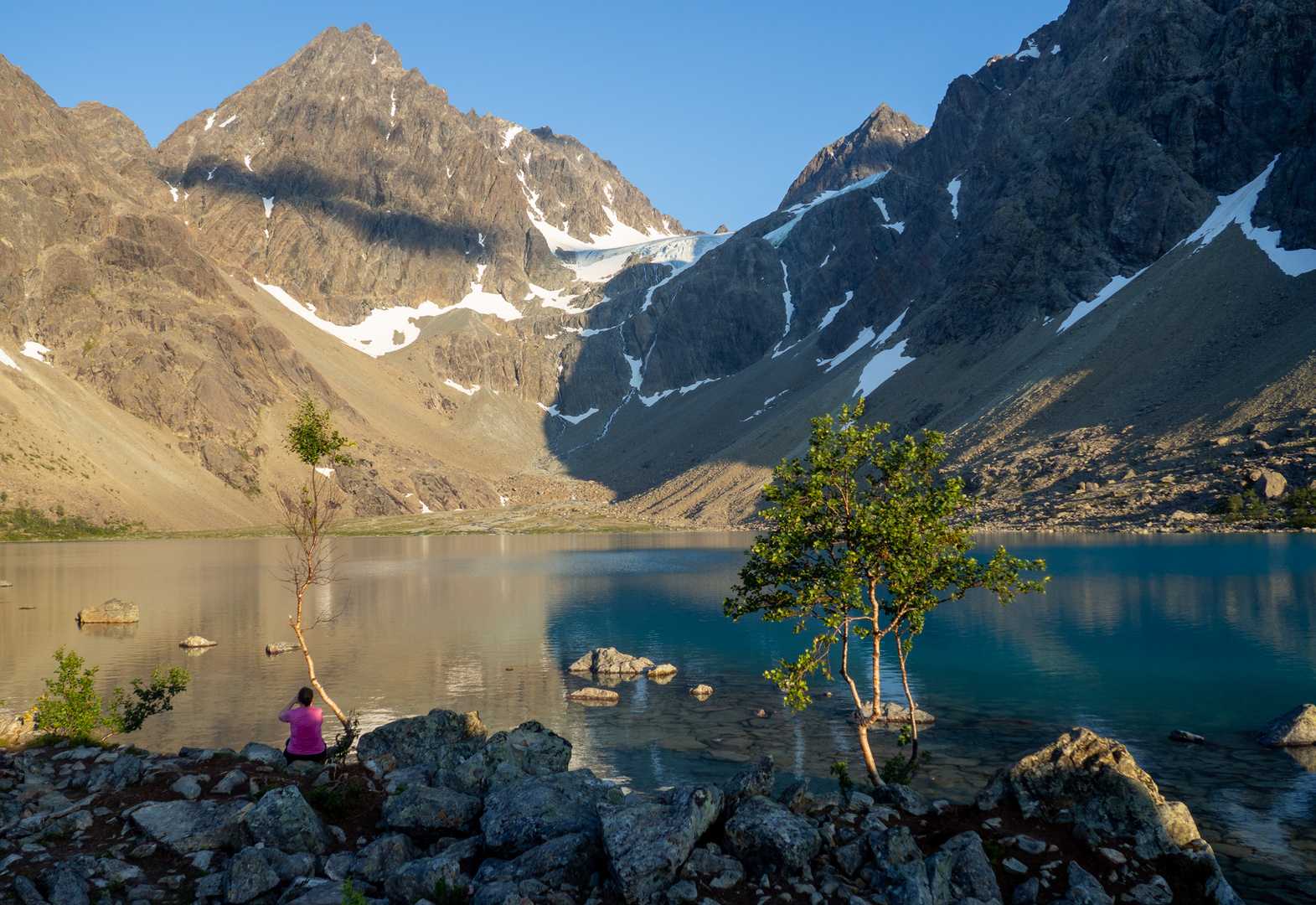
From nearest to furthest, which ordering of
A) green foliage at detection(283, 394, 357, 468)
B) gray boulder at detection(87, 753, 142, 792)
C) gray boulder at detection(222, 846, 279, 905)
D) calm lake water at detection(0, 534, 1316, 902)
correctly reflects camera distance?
gray boulder at detection(222, 846, 279, 905), gray boulder at detection(87, 753, 142, 792), green foliage at detection(283, 394, 357, 468), calm lake water at detection(0, 534, 1316, 902)

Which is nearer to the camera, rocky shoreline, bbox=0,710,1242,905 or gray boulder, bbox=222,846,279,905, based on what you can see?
gray boulder, bbox=222,846,279,905

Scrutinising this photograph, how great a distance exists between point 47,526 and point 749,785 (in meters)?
163

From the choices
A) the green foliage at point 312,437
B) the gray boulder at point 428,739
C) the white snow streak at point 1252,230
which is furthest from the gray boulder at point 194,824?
the white snow streak at point 1252,230

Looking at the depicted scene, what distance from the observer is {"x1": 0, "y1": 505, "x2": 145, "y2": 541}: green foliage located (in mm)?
135000

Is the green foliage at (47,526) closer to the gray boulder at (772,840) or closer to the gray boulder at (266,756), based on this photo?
the gray boulder at (266,756)

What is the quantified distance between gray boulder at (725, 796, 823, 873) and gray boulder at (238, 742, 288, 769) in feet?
34.7

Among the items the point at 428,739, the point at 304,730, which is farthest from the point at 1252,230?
the point at 304,730

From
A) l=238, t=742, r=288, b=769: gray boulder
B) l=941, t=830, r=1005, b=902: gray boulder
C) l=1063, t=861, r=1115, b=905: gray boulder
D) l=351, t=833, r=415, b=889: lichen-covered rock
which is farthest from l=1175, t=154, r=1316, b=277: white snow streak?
l=351, t=833, r=415, b=889: lichen-covered rock

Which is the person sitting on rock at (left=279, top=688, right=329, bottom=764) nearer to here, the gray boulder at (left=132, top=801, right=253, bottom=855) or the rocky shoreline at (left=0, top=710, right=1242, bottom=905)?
the rocky shoreline at (left=0, top=710, right=1242, bottom=905)

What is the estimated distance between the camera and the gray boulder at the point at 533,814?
1414 cm

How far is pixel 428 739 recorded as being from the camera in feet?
72.1

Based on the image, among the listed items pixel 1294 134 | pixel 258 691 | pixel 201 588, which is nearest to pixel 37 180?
pixel 201 588

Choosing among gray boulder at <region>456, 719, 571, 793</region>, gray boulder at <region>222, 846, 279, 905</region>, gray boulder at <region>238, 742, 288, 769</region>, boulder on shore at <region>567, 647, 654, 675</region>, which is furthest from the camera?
boulder on shore at <region>567, 647, 654, 675</region>

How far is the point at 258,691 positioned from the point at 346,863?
26374 mm
